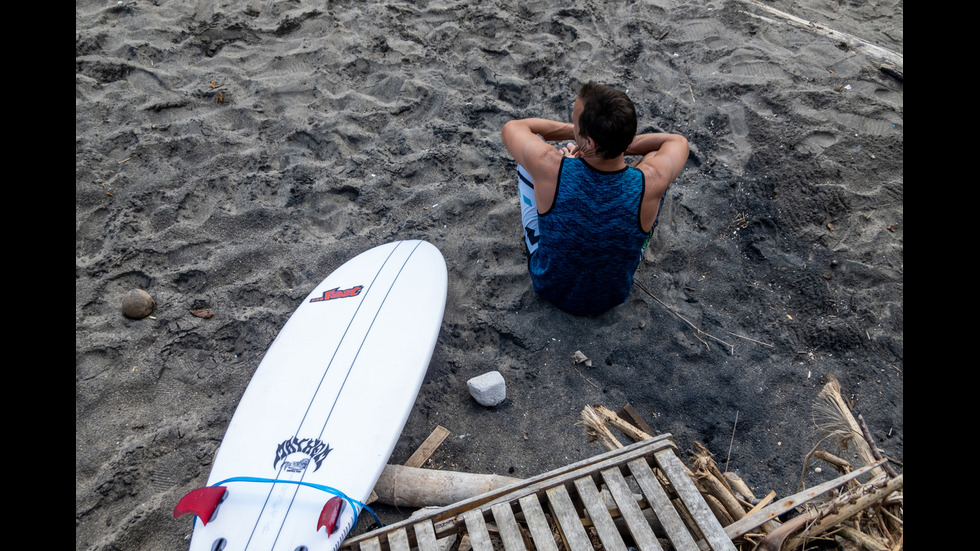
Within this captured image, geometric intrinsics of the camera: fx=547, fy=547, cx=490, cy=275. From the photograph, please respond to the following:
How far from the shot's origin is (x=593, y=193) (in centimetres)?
210

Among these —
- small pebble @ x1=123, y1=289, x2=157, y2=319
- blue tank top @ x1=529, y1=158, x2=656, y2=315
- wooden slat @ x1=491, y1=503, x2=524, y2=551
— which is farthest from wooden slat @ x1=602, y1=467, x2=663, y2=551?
small pebble @ x1=123, y1=289, x2=157, y2=319

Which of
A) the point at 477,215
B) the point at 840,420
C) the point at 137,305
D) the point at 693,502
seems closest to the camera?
the point at 693,502

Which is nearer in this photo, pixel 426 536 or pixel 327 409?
pixel 426 536

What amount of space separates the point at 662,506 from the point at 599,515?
19 centimetres

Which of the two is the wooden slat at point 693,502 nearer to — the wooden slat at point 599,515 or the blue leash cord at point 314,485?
the wooden slat at point 599,515

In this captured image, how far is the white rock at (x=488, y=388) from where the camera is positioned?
2.28 meters

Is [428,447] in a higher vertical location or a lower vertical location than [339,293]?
lower

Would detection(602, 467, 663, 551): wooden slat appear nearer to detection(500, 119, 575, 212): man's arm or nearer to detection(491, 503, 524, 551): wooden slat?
detection(491, 503, 524, 551): wooden slat

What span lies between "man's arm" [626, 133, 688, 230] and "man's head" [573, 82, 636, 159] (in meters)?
0.22

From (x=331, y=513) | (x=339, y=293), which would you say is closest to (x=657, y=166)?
(x=339, y=293)

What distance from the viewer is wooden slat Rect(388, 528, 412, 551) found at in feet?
5.30

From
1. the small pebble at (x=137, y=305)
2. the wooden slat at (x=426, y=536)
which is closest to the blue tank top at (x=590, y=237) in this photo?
the wooden slat at (x=426, y=536)

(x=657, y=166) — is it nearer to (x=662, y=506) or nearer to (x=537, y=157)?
(x=537, y=157)

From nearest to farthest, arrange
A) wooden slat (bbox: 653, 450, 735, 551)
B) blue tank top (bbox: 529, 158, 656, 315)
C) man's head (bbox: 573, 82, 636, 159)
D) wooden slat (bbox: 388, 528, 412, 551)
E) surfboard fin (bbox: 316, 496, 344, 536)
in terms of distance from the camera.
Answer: wooden slat (bbox: 653, 450, 735, 551), wooden slat (bbox: 388, 528, 412, 551), surfboard fin (bbox: 316, 496, 344, 536), man's head (bbox: 573, 82, 636, 159), blue tank top (bbox: 529, 158, 656, 315)
